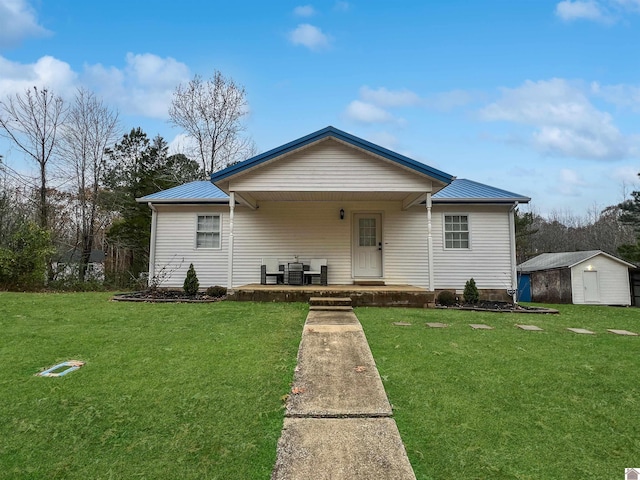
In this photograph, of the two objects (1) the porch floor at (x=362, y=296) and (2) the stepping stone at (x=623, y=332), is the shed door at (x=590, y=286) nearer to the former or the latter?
(2) the stepping stone at (x=623, y=332)

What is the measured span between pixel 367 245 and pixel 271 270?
10.5 feet

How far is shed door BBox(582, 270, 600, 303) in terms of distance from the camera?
16.0 metres

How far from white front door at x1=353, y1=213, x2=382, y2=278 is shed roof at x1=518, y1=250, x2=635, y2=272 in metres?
11.3

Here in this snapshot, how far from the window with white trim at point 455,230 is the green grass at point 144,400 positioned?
23.8ft

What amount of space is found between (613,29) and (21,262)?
22.0 meters

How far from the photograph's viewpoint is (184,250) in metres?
11.4

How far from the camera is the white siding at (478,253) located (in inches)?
432

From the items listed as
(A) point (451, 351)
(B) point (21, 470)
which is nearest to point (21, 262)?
(B) point (21, 470)

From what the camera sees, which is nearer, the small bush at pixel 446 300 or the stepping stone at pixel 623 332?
the stepping stone at pixel 623 332

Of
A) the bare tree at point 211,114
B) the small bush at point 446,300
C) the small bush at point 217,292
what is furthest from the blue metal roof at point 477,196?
the bare tree at point 211,114

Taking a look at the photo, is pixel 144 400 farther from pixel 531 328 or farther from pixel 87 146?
pixel 87 146

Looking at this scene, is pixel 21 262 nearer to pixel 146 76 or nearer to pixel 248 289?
pixel 248 289

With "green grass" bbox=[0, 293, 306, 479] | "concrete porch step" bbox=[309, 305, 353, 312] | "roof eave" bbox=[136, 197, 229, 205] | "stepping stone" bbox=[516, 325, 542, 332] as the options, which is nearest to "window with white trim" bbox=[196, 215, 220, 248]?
"roof eave" bbox=[136, 197, 229, 205]

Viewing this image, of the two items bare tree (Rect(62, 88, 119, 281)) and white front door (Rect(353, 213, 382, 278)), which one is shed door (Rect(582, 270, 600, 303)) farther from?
bare tree (Rect(62, 88, 119, 281))
